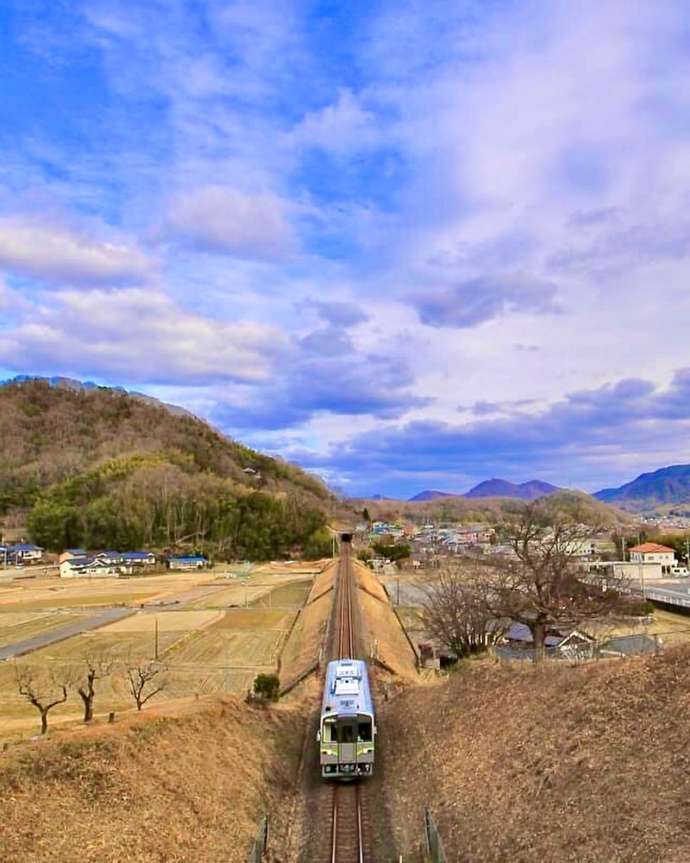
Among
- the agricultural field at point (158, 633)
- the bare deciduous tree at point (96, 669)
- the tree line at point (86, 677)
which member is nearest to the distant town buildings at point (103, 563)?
the agricultural field at point (158, 633)

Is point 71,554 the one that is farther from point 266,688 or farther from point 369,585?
point 266,688

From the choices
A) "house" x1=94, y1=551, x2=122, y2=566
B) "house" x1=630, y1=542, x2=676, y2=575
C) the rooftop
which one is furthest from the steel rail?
"house" x1=94, y1=551, x2=122, y2=566

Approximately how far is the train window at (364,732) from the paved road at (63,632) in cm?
2928

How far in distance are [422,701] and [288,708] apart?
5.69m

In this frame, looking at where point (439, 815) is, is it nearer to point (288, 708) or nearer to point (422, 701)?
point (422, 701)

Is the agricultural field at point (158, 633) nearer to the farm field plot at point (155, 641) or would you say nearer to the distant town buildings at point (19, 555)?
the farm field plot at point (155, 641)

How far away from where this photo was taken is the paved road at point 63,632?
43969 mm

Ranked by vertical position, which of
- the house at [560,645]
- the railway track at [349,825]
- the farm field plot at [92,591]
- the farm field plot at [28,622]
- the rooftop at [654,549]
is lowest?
the farm field plot at [28,622]

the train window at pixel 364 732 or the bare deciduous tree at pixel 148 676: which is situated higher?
the train window at pixel 364 732

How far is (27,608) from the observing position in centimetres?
6675

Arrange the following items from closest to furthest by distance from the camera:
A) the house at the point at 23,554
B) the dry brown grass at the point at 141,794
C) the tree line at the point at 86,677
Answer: the dry brown grass at the point at 141,794
the tree line at the point at 86,677
the house at the point at 23,554

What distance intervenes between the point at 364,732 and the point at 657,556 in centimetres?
7767

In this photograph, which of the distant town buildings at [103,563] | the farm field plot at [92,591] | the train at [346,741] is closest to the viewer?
the train at [346,741]

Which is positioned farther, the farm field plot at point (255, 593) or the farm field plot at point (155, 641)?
the farm field plot at point (255, 593)
